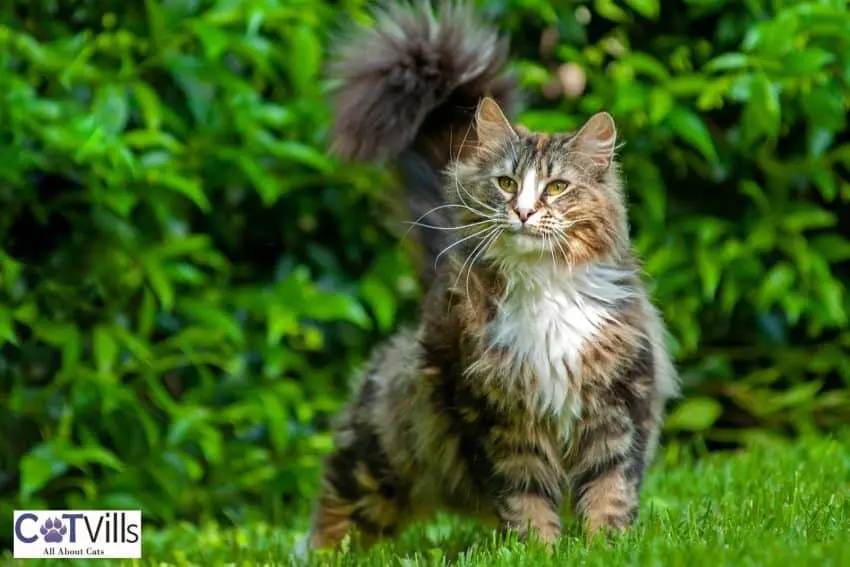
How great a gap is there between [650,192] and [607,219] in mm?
1987

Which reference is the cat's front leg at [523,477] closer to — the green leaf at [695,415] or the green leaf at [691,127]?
the green leaf at [691,127]

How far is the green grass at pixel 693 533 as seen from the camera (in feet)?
10.2

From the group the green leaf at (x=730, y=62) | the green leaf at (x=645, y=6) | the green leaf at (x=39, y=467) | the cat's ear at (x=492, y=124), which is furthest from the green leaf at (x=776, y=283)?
the green leaf at (x=39, y=467)

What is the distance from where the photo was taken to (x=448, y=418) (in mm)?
3852

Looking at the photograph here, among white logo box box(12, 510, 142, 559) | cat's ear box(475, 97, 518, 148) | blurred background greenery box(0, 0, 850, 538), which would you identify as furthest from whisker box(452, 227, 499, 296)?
white logo box box(12, 510, 142, 559)

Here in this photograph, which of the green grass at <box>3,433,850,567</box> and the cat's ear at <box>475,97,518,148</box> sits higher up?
the cat's ear at <box>475,97,518,148</box>

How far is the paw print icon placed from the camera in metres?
4.57

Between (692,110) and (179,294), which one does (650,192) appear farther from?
(179,294)

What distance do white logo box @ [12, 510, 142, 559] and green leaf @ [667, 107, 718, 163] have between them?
2.64 meters

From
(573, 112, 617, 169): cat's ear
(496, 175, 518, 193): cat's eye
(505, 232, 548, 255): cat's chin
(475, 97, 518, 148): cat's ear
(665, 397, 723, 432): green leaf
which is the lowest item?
(665, 397, 723, 432): green leaf

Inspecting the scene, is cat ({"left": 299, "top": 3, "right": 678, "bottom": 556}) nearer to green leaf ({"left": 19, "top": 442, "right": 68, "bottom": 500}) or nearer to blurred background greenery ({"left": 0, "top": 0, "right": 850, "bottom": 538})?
blurred background greenery ({"left": 0, "top": 0, "right": 850, "bottom": 538})

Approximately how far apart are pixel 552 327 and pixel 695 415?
250cm

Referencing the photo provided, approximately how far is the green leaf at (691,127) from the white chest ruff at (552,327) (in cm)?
181

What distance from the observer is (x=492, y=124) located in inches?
150
